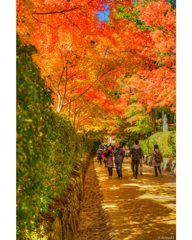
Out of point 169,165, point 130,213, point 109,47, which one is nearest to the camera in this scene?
point 130,213

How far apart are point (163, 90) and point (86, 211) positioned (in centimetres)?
488

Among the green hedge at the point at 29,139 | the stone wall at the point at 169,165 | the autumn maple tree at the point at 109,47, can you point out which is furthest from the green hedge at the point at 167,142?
the green hedge at the point at 29,139

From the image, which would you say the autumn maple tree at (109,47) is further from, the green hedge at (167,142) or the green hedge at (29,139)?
the green hedge at (29,139)

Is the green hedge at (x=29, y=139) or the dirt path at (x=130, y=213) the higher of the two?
the green hedge at (x=29, y=139)

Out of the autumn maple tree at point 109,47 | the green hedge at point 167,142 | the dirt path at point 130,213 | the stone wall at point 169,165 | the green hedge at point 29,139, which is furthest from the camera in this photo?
the green hedge at point 167,142

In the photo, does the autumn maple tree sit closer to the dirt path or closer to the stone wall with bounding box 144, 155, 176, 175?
the stone wall with bounding box 144, 155, 176, 175

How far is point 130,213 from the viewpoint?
261 inches

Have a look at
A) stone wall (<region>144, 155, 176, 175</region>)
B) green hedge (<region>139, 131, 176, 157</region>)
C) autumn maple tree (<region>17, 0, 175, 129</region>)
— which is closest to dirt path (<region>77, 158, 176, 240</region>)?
stone wall (<region>144, 155, 176, 175</region>)

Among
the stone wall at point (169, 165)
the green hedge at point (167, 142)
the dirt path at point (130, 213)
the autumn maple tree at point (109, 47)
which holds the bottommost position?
the dirt path at point (130, 213)

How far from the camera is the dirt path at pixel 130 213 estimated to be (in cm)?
543

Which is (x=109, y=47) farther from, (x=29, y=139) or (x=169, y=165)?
(x=29, y=139)

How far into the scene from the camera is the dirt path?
5434mm

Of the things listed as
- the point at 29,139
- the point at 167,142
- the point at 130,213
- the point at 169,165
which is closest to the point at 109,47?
the point at 130,213
